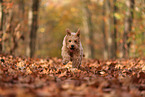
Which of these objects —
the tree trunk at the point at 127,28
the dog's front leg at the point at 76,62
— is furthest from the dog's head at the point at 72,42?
the tree trunk at the point at 127,28

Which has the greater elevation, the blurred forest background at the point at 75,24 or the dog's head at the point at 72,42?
the blurred forest background at the point at 75,24

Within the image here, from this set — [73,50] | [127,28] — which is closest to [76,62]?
[73,50]

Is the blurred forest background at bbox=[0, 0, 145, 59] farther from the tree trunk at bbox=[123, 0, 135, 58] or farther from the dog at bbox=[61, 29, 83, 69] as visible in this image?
the dog at bbox=[61, 29, 83, 69]

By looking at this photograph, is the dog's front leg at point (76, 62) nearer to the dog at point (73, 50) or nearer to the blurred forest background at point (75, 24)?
the dog at point (73, 50)

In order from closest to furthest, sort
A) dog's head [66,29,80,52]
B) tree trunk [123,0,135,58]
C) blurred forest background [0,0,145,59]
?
1. dog's head [66,29,80,52]
2. blurred forest background [0,0,145,59]
3. tree trunk [123,0,135,58]

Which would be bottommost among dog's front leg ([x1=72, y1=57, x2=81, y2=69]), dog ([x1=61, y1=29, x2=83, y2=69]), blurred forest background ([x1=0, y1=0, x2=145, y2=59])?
dog's front leg ([x1=72, y1=57, x2=81, y2=69])

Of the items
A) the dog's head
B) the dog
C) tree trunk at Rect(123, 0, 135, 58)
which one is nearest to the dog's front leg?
the dog

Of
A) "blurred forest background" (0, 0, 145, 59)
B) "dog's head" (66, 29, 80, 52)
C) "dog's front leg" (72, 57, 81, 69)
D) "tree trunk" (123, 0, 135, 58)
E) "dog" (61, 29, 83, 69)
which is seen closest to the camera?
"dog's head" (66, 29, 80, 52)

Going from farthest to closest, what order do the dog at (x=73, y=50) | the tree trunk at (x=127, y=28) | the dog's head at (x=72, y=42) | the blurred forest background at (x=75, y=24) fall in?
the tree trunk at (x=127, y=28), the blurred forest background at (x=75, y=24), the dog at (x=73, y=50), the dog's head at (x=72, y=42)

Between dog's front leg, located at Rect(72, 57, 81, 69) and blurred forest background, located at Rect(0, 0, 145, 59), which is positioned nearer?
dog's front leg, located at Rect(72, 57, 81, 69)

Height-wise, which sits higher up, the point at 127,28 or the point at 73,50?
the point at 127,28

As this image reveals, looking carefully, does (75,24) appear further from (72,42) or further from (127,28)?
(72,42)

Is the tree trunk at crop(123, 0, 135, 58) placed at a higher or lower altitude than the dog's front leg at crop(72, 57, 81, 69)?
higher

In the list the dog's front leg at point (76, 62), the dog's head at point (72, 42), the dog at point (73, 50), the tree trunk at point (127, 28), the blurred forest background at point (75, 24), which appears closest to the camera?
the dog's head at point (72, 42)
